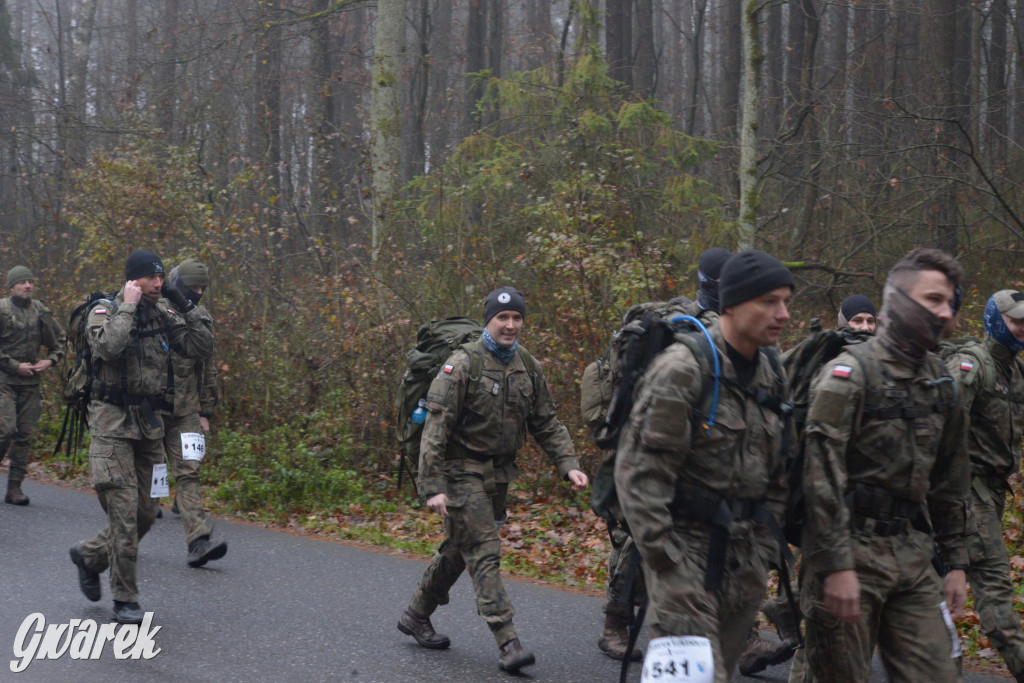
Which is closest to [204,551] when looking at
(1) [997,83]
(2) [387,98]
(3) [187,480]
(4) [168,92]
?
(3) [187,480]

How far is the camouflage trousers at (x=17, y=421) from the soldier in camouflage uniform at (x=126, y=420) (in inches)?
173

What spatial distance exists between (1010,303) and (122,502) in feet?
17.8

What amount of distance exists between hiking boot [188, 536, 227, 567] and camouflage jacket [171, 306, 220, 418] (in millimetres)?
1245

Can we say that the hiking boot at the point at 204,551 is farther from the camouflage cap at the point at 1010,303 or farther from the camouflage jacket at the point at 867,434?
the camouflage cap at the point at 1010,303

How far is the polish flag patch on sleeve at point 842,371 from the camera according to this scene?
3.75 metres

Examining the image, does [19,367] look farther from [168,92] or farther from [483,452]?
[168,92]

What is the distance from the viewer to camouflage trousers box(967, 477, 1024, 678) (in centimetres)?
516

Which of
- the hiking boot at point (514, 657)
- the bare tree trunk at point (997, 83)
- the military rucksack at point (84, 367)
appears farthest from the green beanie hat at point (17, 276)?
the bare tree trunk at point (997, 83)

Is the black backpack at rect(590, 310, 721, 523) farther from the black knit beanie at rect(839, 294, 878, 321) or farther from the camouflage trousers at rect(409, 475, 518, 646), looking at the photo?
the black knit beanie at rect(839, 294, 878, 321)

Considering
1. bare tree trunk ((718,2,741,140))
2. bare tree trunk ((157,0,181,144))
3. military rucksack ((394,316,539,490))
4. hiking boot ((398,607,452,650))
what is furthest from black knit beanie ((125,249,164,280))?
bare tree trunk ((718,2,741,140))

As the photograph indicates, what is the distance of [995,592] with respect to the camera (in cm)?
519

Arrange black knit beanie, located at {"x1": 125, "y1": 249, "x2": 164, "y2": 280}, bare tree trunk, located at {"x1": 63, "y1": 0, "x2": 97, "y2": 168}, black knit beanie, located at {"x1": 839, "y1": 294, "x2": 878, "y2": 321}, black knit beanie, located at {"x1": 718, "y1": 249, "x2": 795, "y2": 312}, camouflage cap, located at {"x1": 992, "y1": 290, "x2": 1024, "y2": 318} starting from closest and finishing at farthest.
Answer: black knit beanie, located at {"x1": 718, "y1": 249, "x2": 795, "y2": 312}
camouflage cap, located at {"x1": 992, "y1": 290, "x2": 1024, "y2": 318}
black knit beanie, located at {"x1": 839, "y1": 294, "x2": 878, "y2": 321}
black knit beanie, located at {"x1": 125, "y1": 249, "x2": 164, "y2": 280}
bare tree trunk, located at {"x1": 63, "y1": 0, "x2": 97, "y2": 168}

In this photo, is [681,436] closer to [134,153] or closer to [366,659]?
[366,659]

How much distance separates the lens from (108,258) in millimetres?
14688
